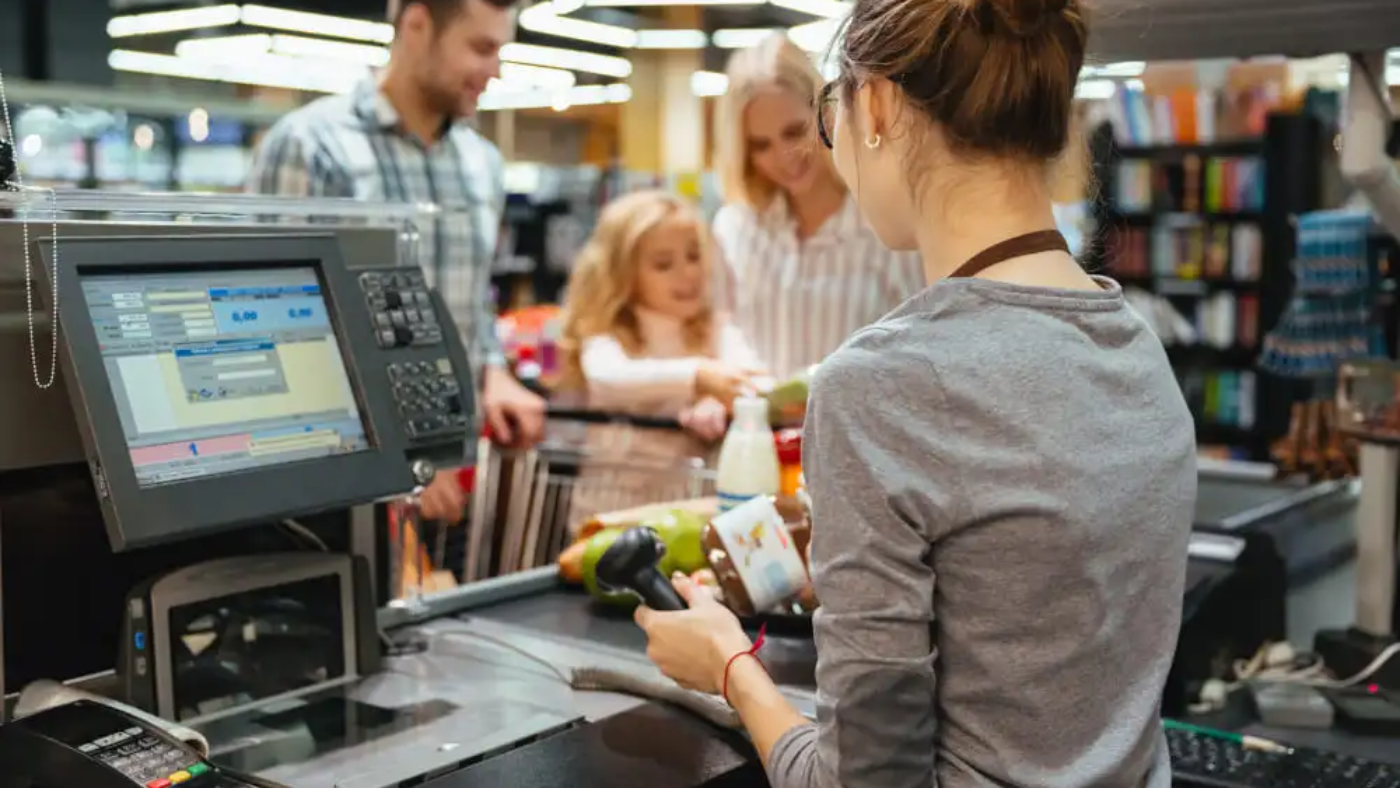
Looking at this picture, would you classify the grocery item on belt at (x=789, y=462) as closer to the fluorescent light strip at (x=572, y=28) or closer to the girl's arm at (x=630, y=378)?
the girl's arm at (x=630, y=378)

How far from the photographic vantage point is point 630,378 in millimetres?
3311

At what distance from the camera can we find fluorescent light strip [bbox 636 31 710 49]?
10.9 meters

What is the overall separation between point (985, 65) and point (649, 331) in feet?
9.31

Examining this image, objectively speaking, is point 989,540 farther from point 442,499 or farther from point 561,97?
point 561,97

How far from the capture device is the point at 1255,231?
741 centimetres

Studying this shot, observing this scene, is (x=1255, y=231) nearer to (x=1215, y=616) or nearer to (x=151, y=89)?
(x=1215, y=616)

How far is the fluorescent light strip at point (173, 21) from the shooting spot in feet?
30.9

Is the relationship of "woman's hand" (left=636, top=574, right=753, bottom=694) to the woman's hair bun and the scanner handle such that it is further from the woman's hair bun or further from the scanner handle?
the woman's hair bun

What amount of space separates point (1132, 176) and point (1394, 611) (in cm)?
602

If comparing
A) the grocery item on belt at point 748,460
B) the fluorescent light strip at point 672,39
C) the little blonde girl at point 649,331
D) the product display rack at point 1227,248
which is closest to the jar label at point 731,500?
the grocery item on belt at point 748,460

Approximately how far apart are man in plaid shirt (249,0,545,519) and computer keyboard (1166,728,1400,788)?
1410 mm

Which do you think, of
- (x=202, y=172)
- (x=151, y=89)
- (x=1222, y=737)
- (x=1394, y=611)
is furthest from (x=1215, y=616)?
(x=151, y=89)

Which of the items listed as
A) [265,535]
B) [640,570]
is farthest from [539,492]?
[640,570]

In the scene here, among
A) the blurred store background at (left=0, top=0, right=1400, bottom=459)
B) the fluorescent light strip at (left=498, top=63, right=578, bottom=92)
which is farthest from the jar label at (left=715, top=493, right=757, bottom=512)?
the fluorescent light strip at (left=498, top=63, right=578, bottom=92)
